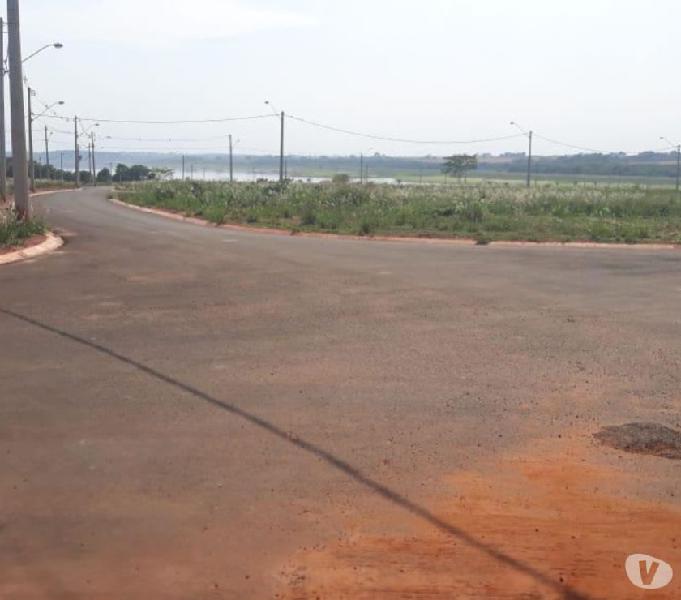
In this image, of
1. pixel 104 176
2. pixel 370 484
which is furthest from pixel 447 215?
pixel 104 176

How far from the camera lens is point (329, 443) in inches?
264

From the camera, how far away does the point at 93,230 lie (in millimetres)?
27719

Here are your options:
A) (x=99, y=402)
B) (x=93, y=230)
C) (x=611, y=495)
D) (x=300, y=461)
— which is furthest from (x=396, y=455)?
(x=93, y=230)

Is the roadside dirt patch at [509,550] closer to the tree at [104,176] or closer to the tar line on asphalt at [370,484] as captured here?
the tar line on asphalt at [370,484]

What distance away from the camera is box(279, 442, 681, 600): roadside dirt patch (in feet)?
14.7

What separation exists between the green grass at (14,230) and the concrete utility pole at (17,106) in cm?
56

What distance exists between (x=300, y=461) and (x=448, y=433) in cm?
129

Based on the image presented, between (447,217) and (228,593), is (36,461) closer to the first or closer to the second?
(228,593)

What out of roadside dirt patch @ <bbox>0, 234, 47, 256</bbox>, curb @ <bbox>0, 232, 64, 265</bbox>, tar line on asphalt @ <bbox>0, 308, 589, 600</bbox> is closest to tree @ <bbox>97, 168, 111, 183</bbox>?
Answer: curb @ <bbox>0, 232, 64, 265</bbox>

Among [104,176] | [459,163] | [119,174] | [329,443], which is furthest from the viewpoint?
[459,163]

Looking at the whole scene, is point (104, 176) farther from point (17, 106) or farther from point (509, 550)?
point (509, 550)

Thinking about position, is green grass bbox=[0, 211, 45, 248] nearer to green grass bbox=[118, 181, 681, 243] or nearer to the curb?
the curb

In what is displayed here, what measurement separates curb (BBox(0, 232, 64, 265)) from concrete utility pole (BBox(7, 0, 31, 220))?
1091 mm

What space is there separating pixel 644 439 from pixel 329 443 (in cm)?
238
